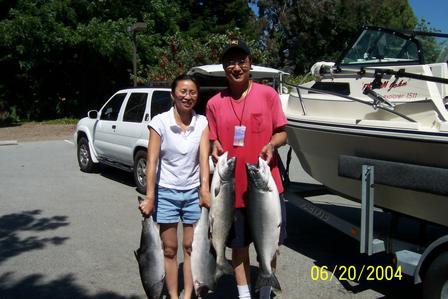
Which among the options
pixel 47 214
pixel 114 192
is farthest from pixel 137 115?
pixel 47 214

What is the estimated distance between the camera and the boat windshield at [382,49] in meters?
5.27

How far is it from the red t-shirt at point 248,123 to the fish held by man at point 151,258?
25.2 inches

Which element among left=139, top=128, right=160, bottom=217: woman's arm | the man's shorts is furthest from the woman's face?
the man's shorts

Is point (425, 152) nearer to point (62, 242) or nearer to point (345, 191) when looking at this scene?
point (345, 191)

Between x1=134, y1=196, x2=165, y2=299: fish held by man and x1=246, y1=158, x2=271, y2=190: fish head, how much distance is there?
2.72 ft

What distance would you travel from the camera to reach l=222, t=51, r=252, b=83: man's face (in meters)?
3.45

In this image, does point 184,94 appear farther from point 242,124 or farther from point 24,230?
point 24,230

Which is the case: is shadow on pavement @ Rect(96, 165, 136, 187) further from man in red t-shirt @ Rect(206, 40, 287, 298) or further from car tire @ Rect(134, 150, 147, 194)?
man in red t-shirt @ Rect(206, 40, 287, 298)

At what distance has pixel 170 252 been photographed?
3.78 meters

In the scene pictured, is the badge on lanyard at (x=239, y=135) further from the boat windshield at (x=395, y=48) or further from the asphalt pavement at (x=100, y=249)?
the boat windshield at (x=395, y=48)

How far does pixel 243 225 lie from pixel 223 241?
0.74 ft

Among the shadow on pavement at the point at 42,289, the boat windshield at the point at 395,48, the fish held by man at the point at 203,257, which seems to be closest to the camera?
the fish held by man at the point at 203,257

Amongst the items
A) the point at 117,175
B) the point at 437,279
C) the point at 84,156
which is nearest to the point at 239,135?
the point at 437,279
